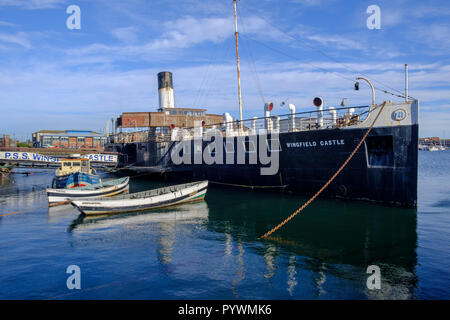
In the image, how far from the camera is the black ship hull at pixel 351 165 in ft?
64.7

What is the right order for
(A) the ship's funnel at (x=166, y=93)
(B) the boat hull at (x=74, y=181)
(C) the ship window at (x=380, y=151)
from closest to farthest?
(C) the ship window at (x=380, y=151)
(B) the boat hull at (x=74, y=181)
(A) the ship's funnel at (x=166, y=93)

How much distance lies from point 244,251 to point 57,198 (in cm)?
1606

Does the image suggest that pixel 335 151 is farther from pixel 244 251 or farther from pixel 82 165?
pixel 82 165

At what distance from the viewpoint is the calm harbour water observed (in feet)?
31.5

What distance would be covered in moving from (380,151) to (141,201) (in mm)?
16323

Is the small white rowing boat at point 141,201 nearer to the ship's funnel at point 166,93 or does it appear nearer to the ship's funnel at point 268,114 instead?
the ship's funnel at point 268,114

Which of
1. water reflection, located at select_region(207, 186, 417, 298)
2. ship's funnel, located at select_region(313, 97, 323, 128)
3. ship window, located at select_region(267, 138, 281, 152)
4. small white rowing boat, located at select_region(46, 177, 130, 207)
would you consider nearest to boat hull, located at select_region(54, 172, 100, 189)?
small white rowing boat, located at select_region(46, 177, 130, 207)

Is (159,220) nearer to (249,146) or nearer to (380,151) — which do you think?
(249,146)

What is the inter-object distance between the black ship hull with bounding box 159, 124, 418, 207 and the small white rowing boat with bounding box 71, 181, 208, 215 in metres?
6.58
